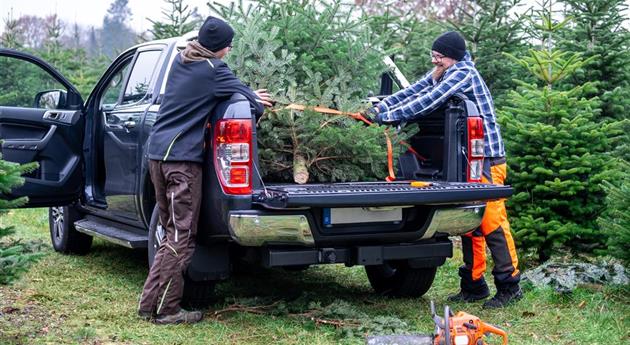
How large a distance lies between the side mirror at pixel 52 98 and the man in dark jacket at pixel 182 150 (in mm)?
2248

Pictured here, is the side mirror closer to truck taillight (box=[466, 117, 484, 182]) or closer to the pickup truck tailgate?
the pickup truck tailgate

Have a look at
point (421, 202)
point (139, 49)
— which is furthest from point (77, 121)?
point (421, 202)

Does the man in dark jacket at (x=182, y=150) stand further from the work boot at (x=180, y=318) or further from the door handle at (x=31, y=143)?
the door handle at (x=31, y=143)

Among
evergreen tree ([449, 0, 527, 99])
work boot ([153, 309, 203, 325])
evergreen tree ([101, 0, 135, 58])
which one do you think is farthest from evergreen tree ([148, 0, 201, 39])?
evergreen tree ([101, 0, 135, 58])

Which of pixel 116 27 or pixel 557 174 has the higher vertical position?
pixel 116 27

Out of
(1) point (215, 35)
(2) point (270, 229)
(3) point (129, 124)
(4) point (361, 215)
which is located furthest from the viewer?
(3) point (129, 124)

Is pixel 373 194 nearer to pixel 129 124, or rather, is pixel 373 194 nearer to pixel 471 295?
pixel 471 295

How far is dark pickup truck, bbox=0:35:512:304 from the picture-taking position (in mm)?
5168

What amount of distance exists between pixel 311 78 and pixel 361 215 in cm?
113

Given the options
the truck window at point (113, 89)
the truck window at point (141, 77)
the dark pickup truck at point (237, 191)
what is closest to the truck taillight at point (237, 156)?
the dark pickup truck at point (237, 191)

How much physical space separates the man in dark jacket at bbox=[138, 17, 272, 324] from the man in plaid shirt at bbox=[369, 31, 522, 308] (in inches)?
48.0

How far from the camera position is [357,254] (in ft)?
18.0

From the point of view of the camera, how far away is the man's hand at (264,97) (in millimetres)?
5709

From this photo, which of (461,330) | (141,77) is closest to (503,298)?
(461,330)
